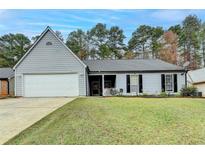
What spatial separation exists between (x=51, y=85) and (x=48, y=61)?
5.45 feet

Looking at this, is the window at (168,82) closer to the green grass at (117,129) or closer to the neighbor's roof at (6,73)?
the green grass at (117,129)

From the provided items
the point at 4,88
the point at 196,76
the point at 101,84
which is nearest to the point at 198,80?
the point at 196,76

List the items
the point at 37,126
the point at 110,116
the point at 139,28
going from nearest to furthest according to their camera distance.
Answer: the point at 37,126
the point at 110,116
the point at 139,28

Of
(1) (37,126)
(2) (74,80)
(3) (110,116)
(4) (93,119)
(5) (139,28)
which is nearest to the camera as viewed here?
(1) (37,126)

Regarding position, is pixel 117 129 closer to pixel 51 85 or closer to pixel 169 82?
pixel 51 85

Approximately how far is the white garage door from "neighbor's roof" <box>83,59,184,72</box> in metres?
2.00

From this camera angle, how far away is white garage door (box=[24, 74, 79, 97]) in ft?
72.3

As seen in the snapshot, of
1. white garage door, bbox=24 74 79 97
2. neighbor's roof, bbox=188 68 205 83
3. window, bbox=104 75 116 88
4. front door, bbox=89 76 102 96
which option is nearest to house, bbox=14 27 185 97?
white garage door, bbox=24 74 79 97

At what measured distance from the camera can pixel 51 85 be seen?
22.1 metres
